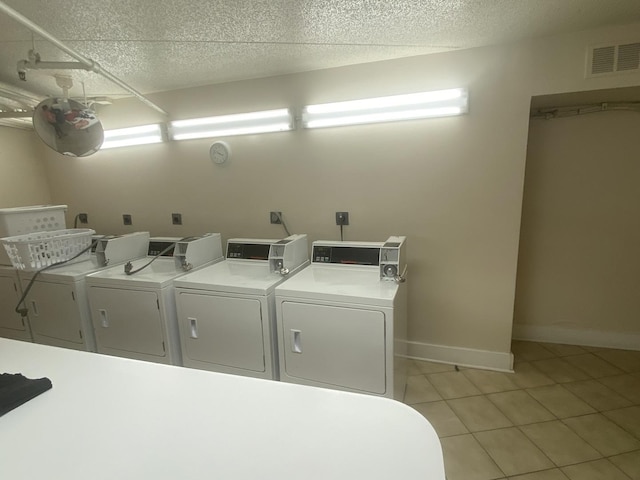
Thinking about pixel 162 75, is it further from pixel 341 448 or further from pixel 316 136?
pixel 341 448

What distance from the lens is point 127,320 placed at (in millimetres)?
2162

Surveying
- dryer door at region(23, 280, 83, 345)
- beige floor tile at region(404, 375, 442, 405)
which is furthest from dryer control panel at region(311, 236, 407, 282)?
dryer door at region(23, 280, 83, 345)

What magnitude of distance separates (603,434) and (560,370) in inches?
24.8

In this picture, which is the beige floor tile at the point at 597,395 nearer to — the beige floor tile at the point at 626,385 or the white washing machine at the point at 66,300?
the beige floor tile at the point at 626,385

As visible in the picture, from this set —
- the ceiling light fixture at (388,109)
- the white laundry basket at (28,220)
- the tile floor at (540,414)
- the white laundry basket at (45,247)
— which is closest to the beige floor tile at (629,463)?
the tile floor at (540,414)

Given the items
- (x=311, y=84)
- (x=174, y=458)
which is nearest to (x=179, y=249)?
(x=311, y=84)

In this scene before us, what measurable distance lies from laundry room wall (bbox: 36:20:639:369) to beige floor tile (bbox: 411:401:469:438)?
0.57 m

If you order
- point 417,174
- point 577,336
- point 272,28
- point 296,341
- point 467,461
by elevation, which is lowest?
point 467,461

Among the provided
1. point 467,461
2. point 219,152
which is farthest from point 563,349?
point 219,152

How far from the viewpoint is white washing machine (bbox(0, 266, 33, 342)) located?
247 centimetres

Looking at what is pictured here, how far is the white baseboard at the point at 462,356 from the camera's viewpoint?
2357mm

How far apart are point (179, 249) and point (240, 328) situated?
83cm

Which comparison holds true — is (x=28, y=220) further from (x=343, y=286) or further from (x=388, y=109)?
(x=388, y=109)

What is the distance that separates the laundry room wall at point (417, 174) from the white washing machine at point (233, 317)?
2.40 feet
